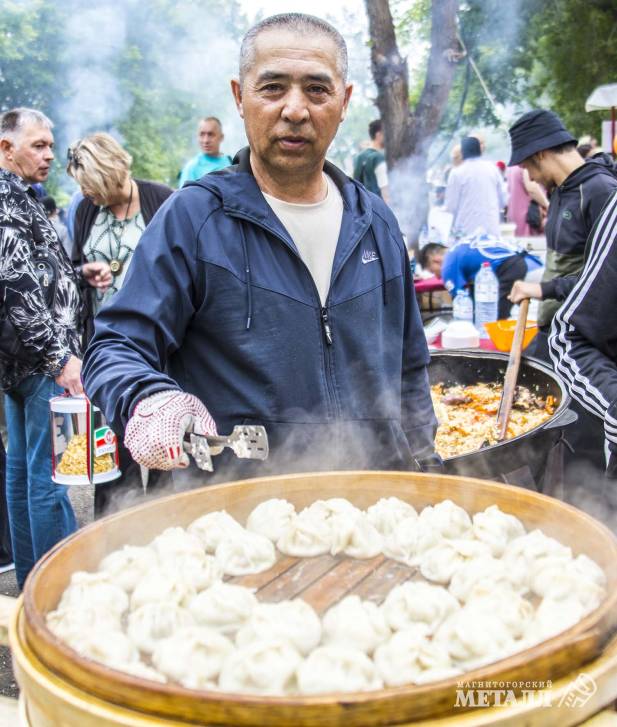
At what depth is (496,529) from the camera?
1.70 m

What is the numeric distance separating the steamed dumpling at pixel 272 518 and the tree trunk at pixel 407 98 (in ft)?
26.6

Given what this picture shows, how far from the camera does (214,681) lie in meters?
1.26

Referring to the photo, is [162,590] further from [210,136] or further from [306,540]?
[210,136]

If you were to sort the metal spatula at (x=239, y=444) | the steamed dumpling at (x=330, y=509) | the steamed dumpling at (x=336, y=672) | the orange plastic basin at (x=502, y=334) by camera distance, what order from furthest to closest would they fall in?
the orange plastic basin at (x=502, y=334), the steamed dumpling at (x=330, y=509), the metal spatula at (x=239, y=444), the steamed dumpling at (x=336, y=672)

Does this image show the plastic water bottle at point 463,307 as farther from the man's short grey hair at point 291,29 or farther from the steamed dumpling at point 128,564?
the steamed dumpling at point 128,564

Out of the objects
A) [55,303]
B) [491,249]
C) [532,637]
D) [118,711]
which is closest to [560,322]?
[532,637]

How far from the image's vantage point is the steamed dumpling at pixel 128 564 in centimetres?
157

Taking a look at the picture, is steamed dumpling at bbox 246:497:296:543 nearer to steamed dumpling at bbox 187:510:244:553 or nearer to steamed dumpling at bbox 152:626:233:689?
steamed dumpling at bbox 187:510:244:553

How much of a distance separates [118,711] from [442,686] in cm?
47

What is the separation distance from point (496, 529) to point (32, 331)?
2.58m

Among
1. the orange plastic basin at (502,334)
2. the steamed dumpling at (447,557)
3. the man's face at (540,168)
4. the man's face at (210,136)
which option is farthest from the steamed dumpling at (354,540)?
the man's face at (210,136)

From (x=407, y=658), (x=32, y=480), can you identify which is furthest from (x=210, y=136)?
(x=407, y=658)

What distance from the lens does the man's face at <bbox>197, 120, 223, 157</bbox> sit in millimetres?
7559

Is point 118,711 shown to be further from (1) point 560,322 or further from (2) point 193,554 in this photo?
(1) point 560,322
